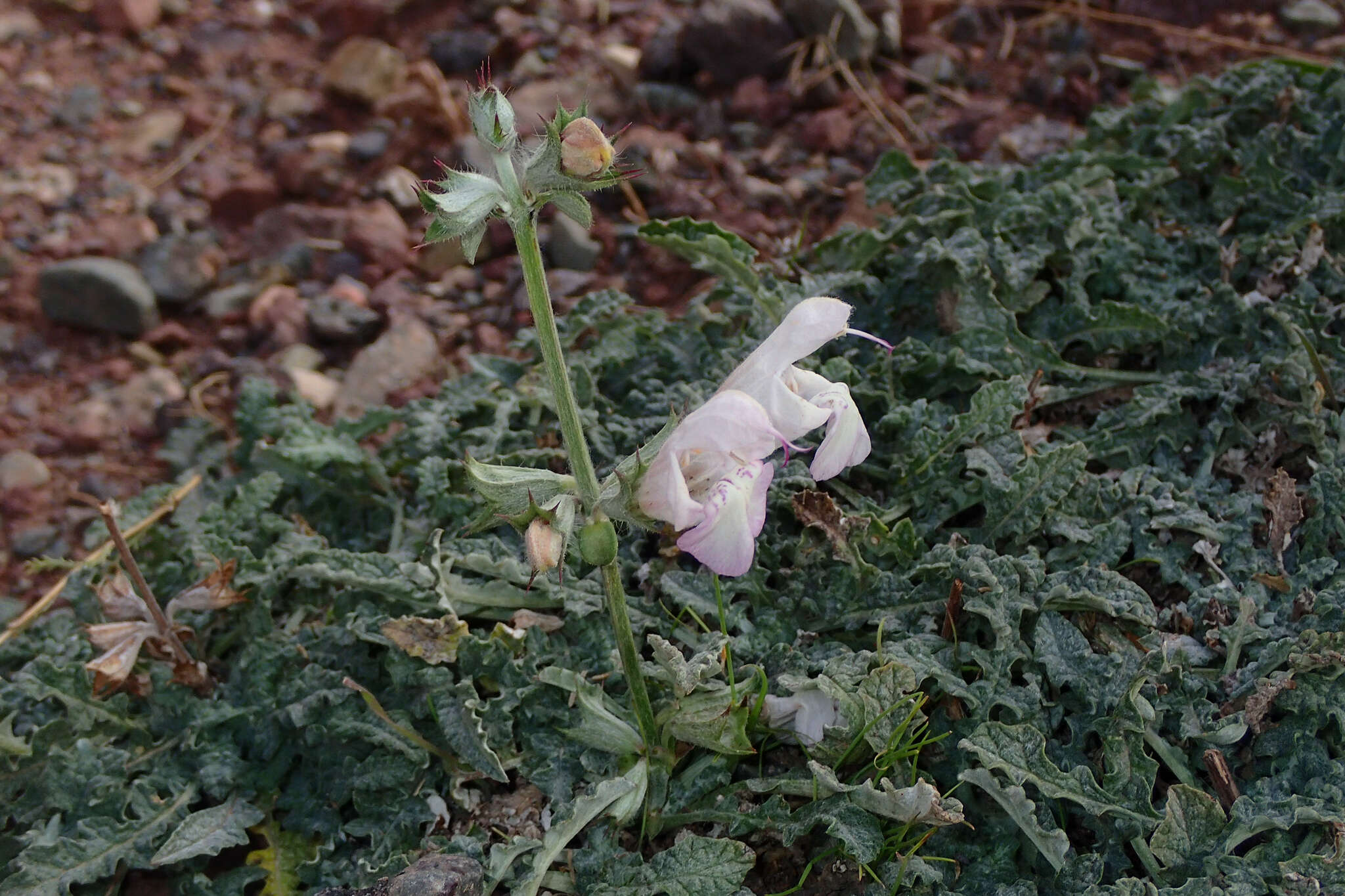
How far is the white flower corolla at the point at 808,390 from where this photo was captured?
1.78 m

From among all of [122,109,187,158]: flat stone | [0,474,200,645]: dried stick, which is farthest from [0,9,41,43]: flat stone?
[0,474,200,645]: dried stick

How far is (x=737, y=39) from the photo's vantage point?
182 inches

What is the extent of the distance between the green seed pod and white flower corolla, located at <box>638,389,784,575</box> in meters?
0.14

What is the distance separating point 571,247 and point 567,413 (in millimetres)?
2397

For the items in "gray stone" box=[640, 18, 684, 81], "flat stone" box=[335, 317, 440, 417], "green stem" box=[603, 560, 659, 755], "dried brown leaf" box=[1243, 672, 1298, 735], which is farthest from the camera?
"gray stone" box=[640, 18, 684, 81]

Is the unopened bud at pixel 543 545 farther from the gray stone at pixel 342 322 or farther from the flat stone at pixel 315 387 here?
the gray stone at pixel 342 322

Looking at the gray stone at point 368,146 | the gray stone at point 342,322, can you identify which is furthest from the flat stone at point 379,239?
the gray stone at point 368,146

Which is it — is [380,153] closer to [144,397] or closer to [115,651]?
[144,397]

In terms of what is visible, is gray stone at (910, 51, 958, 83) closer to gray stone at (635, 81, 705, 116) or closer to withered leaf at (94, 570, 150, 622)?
gray stone at (635, 81, 705, 116)

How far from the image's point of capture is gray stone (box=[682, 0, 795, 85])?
4.60 meters

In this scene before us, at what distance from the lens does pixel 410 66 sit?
16.7ft

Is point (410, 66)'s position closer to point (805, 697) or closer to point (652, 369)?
point (652, 369)

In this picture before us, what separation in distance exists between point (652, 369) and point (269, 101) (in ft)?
9.81

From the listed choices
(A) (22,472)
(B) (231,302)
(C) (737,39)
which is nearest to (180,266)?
(B) (231,302)
